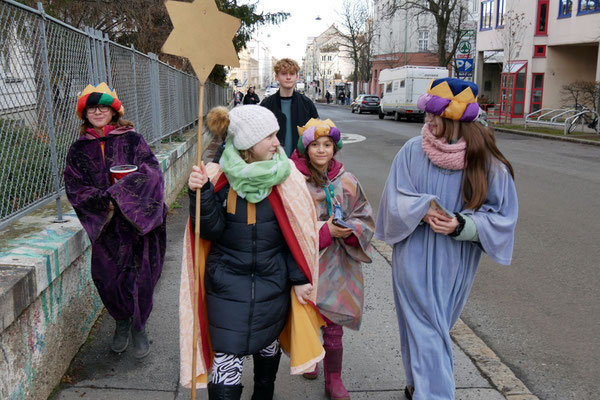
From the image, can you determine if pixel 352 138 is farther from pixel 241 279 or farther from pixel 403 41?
pixel 403 41

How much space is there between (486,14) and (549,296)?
35.6 metres

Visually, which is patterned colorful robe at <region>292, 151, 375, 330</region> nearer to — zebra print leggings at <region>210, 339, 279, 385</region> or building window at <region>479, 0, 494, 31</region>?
zebra print leggings at <region>210, 339, 279, 385</region>

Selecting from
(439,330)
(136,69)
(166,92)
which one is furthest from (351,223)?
(166,92)

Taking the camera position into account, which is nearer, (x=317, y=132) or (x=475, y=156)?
(x=475, y=156)

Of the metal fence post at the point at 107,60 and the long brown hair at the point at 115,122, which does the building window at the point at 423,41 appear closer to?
the metal fence post at the point at 107,60

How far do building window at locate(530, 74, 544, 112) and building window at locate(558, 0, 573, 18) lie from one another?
3.62 metres

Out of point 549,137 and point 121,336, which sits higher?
point 549,137

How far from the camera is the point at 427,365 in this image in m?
2.79

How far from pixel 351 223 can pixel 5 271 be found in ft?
5.96

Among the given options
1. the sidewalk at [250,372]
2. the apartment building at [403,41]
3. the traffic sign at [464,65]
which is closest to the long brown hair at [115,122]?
the sidewalk at [250,372]

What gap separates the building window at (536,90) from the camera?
1240 inches

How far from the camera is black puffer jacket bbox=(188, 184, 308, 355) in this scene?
8.32ft

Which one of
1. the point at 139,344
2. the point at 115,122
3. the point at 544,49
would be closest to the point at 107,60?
the point at 115,122

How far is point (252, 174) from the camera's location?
2.41m
